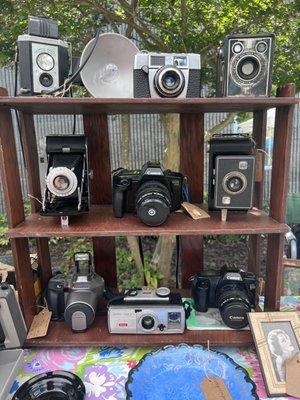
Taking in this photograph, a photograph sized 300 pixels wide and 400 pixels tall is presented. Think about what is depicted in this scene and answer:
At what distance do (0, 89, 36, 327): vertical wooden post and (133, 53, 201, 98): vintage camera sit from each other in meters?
0.38

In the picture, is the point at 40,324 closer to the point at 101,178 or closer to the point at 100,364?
the point at 100,364

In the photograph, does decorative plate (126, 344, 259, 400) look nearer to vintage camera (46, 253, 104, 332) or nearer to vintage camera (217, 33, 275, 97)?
vintage camera (46, 253, 104, 332)

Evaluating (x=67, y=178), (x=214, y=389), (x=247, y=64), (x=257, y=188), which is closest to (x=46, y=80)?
(x=67, y=178)

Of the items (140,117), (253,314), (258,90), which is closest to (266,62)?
(258,90)

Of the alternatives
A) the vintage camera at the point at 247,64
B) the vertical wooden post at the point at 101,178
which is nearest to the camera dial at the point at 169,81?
the vintage camera at the point at 247,64

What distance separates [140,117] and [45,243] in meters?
3.17

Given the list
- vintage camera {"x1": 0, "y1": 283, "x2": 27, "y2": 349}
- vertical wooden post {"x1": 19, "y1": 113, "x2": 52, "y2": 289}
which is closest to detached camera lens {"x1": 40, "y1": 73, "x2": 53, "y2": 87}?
vertical wooden post {"x1": 19, "y1": 113, "x2": 52, "y2": 289}

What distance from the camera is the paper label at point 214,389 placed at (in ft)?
2.73

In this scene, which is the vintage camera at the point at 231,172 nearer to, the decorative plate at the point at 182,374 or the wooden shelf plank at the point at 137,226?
the wooden shelf plank at the point at 137,226

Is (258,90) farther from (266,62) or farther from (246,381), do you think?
(246,381)

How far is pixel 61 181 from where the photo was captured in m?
0.99

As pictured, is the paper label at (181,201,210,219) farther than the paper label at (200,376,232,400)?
Yes

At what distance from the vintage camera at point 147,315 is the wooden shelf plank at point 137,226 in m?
0.24

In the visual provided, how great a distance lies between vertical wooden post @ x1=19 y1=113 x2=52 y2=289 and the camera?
116 cm
